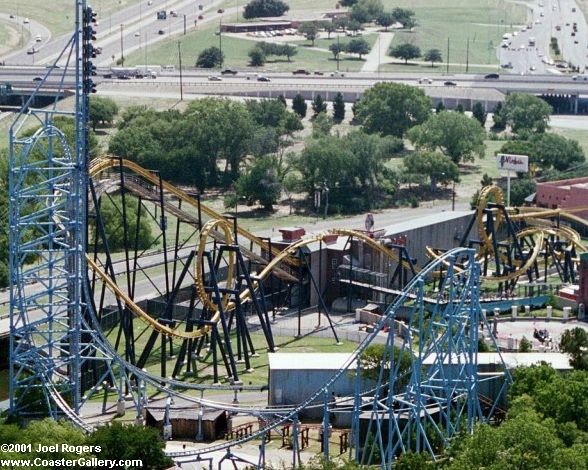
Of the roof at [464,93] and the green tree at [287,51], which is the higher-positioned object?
the roof at [464,93]

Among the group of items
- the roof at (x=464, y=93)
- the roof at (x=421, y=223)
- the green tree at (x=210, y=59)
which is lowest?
the green tree at (x=210, y=59)

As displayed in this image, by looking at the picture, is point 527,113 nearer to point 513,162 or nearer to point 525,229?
point 513,162

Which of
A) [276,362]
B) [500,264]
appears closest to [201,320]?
[276,362]

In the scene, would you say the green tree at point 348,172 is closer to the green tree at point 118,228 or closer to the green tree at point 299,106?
the green tree at point 118,228

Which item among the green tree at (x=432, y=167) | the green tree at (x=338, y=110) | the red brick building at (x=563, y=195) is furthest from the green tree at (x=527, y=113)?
the red brick building at (x=563, y=195)

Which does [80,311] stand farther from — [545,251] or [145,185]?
[545,251]

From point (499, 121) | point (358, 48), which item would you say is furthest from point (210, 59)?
point (499, 121)
